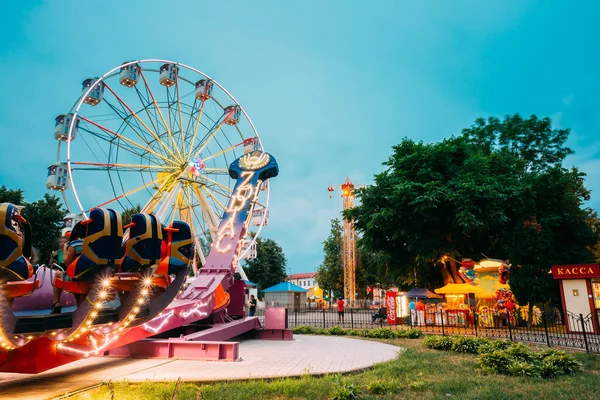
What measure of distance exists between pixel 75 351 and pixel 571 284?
1749 cm

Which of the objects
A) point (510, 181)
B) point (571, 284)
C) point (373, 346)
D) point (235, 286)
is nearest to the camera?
point (373, 346)

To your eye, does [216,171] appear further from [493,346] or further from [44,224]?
[493,346]

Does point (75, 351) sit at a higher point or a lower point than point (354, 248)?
lower

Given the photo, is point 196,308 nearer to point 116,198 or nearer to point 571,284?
point 116,198

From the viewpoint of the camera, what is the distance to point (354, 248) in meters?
44.7

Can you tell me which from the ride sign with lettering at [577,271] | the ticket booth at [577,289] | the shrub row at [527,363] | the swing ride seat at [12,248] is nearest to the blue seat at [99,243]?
the swing ride seat at [12,248]

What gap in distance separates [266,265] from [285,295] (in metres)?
17.0

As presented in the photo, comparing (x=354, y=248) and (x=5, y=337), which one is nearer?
(x=5, y=337)

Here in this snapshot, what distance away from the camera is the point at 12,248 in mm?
4547

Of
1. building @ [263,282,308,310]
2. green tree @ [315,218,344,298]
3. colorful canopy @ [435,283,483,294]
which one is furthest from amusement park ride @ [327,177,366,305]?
colorful canopy @ [435,283,483,294]

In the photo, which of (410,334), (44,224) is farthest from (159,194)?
(410,334)

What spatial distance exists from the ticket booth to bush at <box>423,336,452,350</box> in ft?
21.4

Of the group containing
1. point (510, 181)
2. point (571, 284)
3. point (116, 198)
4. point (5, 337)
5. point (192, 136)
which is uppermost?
point (192, 136)

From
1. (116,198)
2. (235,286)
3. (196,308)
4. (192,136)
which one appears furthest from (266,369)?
(192,136)
